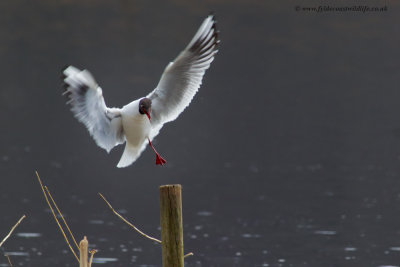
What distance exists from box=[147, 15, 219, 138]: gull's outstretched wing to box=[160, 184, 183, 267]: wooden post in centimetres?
275

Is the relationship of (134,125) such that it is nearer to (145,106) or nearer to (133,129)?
(133,129)

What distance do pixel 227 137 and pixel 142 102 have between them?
21.6 metres

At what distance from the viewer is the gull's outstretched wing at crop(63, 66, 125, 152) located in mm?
8992

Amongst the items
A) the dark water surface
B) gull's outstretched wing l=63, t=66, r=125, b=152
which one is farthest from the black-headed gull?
the dark water surface

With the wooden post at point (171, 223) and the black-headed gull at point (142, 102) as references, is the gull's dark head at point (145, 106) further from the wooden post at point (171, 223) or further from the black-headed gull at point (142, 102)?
the wooden post at point (171, 223)

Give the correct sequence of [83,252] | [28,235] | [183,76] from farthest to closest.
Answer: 1. [28,235]
2. [183,76]
3. [83,252]

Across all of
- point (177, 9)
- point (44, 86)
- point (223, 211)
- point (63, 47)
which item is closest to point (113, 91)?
point (44, 86)

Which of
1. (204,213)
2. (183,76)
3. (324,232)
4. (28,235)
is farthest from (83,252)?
(204,213)

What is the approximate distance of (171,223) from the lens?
22.4 ft

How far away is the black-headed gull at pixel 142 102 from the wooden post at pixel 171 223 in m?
2.50

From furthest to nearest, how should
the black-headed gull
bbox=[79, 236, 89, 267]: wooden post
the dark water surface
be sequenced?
1. the dark water surface
2. the black-headed gull
3. bbox=[79, 236, 89, 267]: wooden post

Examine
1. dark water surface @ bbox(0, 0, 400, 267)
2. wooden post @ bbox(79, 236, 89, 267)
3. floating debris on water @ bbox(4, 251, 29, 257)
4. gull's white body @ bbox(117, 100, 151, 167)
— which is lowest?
wooden post @ bbox(79, 236, 89, 267)

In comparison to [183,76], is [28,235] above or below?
above

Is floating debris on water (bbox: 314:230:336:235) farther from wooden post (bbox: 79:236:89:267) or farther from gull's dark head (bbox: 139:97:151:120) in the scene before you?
wooden post (bbox: 79:236:89:267)
